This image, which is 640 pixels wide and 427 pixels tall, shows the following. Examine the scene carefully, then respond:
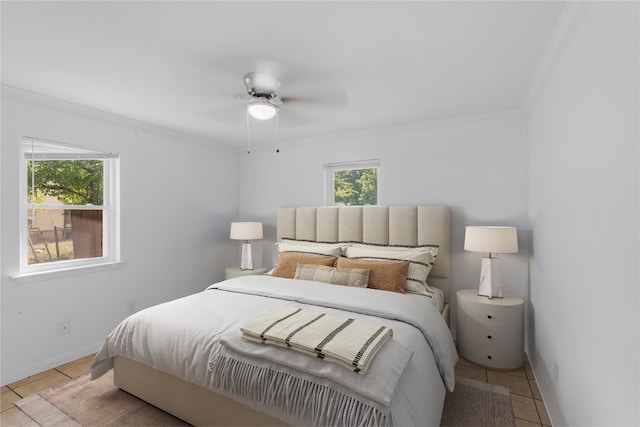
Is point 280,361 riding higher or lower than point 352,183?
lower

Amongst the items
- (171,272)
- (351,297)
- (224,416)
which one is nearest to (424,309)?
(351,297)

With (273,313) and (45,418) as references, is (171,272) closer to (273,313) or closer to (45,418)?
(45,418)

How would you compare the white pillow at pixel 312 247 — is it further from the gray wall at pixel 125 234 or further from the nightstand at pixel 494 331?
the nightstand at pixel 494 331

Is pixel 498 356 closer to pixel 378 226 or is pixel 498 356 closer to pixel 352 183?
pixel 378 226

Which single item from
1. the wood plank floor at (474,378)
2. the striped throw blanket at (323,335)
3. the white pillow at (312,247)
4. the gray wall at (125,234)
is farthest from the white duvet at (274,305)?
the gray wall at (125,234)

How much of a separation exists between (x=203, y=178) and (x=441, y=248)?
10.1ft

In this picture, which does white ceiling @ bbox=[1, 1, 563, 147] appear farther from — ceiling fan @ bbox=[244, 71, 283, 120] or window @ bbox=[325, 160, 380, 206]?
window @ bbox=[325, 160, 380, 206]

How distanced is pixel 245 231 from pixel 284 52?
Answer: 2.53 metres

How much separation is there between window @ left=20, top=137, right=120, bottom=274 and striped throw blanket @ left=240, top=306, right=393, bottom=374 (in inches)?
89.8

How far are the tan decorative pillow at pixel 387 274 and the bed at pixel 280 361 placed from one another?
0.03 metres

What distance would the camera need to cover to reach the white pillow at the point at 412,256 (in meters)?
2.81

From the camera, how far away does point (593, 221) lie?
1.34m

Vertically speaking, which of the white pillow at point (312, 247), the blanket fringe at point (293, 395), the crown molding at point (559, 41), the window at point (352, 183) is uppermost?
the crown molding at point (559, 41)

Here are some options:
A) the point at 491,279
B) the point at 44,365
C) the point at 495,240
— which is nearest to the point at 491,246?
the point at 495,240
